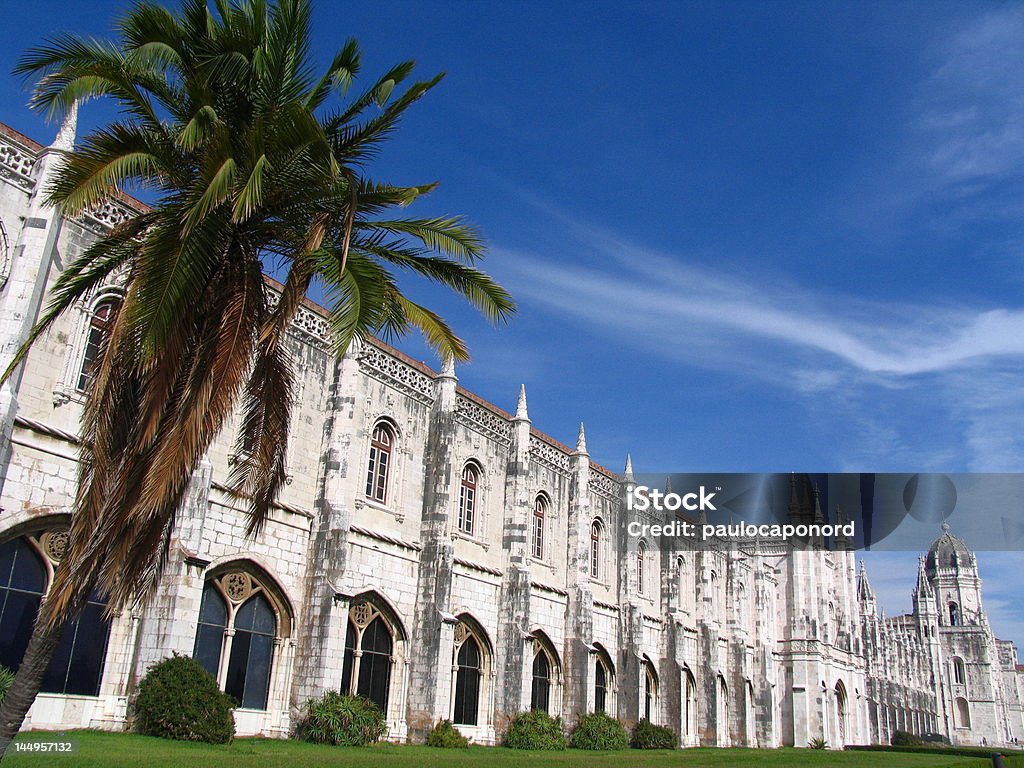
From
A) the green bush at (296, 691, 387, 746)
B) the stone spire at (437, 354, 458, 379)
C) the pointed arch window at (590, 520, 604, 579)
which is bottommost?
the green bush at (296, 691, 387, 746)

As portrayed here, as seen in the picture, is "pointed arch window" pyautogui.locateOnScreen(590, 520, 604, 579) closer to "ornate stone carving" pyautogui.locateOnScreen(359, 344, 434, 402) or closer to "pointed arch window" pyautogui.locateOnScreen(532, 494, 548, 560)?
"pointed arch window" pyautogui.locateOnScreen(532, 494, 548, 560)

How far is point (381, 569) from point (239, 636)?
4632mm

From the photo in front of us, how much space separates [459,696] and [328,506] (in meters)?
8.20

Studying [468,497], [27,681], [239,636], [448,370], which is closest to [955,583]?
[468,497]

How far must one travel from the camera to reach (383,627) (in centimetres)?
2327

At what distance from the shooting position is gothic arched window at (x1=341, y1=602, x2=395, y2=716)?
2178 centimetres

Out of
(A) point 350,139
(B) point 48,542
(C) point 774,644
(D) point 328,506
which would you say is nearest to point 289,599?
(D) point 328,506

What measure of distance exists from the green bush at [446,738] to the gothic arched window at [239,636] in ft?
16.4

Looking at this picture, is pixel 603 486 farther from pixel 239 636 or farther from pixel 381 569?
pixel 239 636

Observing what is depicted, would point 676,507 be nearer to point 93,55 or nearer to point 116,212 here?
point 116,212

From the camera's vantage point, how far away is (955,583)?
113438 mm

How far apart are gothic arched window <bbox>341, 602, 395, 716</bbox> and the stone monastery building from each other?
6cm

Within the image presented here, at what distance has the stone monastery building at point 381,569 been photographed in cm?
1584

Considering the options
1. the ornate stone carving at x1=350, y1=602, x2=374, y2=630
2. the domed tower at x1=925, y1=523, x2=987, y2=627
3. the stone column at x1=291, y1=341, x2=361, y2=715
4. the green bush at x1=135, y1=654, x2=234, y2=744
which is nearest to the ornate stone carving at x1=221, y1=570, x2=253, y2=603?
the stone column at x1=291, y1=341, x2=361, y2=715
